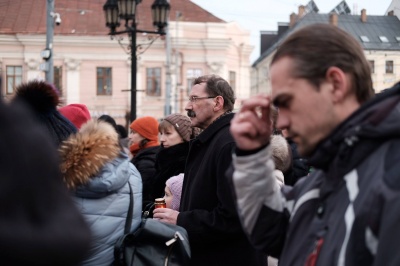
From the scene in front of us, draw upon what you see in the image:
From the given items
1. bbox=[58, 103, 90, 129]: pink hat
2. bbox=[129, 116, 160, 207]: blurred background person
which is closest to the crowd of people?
bbox=[58, 103, 90, 129]: pink hat

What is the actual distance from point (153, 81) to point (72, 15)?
14229mm

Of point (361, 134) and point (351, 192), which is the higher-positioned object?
point (361, 134)

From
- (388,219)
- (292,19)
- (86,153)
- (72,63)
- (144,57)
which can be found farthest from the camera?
(292,19)

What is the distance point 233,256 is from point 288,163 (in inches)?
63.2

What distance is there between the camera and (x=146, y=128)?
7.34 meters

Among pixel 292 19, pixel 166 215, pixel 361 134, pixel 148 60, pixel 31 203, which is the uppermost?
pixel 292 19

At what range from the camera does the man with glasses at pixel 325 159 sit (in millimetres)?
1706

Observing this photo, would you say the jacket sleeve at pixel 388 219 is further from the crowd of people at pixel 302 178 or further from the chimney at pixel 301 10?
the chimney at pixel 301 10

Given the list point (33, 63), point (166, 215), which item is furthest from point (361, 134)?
point (33, 63)

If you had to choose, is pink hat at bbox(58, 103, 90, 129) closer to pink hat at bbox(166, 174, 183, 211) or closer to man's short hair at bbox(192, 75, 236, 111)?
pink hat at bbox(166, 174, 183, 211)

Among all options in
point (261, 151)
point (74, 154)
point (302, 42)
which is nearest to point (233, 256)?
point (74, 154)

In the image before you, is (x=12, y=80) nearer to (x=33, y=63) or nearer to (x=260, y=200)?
(x=260, y=200)

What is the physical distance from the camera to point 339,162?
6.07 feet

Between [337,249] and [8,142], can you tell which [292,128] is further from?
[8,142]
